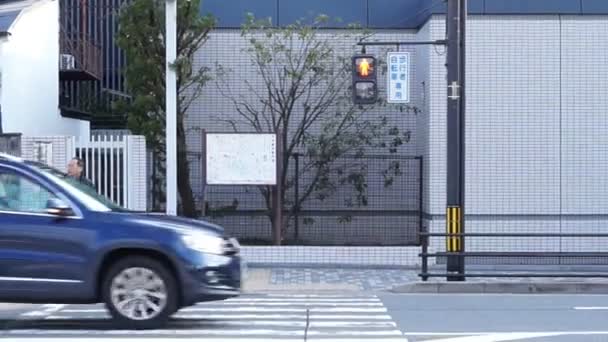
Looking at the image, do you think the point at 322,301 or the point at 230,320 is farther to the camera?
the point at 322,301

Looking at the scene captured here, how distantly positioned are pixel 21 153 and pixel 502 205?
9110 mm

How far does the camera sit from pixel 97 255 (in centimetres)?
1178

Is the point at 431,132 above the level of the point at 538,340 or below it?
above

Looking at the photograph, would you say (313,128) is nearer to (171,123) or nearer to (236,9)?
(236,9)

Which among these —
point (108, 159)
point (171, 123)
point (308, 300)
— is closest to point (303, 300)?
point (308, 300)

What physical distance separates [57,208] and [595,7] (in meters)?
13.5

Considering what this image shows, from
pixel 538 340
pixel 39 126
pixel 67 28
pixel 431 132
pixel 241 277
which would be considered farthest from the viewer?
pixel 67 28

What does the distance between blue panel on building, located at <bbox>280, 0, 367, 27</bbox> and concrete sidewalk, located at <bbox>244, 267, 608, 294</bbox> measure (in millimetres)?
6909

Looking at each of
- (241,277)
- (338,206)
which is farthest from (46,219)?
(338,206)

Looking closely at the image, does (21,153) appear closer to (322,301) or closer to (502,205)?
(322,301)

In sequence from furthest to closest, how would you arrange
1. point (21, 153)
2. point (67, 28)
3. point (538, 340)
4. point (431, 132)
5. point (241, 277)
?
point (67, 28) → point (431, 132) → point (21, 153) → point (241, 277) → point (538, 340)

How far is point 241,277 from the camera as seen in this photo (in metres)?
12.5

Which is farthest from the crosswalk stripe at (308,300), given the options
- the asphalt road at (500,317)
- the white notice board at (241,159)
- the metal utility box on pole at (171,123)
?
the white notice board at (241,159)

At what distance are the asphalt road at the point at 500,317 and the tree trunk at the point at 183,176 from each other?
713cm
